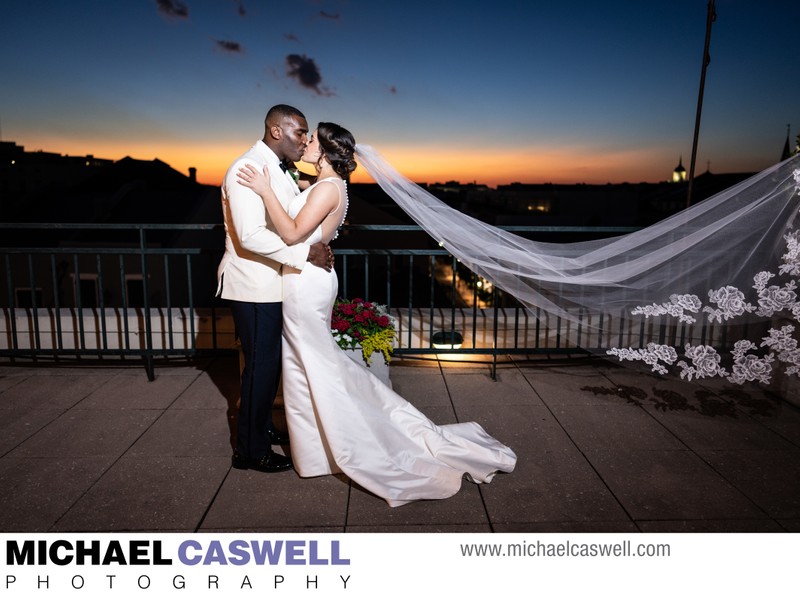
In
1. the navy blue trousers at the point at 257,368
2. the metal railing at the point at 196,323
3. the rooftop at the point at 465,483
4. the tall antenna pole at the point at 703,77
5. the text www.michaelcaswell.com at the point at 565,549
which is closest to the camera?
the text www.michaelcaswell.com at the point at 565,549

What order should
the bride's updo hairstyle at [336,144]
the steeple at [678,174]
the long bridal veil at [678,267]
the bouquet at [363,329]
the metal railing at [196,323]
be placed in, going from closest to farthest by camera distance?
the bride's updo hairstyle at [336,144], the long bridal veil at [678,267], the bouquet at [363,329], the metal railing at [196,323], the steeple at [678,174]

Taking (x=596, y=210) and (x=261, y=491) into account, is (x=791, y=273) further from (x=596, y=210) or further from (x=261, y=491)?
(x=596, y=210)

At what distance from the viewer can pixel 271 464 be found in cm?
296

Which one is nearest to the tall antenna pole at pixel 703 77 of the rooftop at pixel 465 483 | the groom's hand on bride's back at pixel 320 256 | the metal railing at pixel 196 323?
the metal railing at pixel 196 323

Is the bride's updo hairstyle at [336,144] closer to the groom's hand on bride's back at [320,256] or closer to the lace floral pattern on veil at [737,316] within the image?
the groom's hand on bride's back at [320,256]

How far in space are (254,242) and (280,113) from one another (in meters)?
0.74

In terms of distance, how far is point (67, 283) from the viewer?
2416 centimetres

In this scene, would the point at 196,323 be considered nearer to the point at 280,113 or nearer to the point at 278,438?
the point at 278,438

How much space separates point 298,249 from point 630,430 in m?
2.57

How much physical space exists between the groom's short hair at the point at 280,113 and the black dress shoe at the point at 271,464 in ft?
6.23

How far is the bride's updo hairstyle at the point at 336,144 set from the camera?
275cm

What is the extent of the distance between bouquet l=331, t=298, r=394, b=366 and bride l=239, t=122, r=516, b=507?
803 mm

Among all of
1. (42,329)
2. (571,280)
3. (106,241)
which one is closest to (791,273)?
(571,280)

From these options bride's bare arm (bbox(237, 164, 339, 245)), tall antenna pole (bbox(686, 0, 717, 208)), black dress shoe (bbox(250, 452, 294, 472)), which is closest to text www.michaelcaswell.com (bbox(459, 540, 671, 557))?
black dress shoe (bbox(250, 452, 294, 472))
